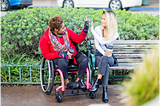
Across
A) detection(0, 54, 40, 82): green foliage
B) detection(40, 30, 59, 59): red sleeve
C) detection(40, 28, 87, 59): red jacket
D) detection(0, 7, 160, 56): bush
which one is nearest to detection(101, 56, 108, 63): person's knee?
detection(40, 28, 87, 59): red jacket

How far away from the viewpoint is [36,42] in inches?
202

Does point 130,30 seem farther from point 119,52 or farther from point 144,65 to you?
point 144,65

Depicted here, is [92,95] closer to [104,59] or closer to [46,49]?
[104,59]

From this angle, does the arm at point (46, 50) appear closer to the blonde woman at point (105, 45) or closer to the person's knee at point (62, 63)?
the person's knee at point (62, 63)

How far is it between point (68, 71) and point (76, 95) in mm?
515

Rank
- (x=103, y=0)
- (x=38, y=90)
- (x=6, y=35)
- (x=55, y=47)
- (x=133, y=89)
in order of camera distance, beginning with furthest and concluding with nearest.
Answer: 1. (x=103, y=0)
2. (x=6, y=35)
3. (x=38, y=90)
4. (x=55, y=47)
5. (x=133, y=89)

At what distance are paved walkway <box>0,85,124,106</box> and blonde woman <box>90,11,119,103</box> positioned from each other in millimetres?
218

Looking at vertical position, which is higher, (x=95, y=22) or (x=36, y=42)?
(x=95, y=22)

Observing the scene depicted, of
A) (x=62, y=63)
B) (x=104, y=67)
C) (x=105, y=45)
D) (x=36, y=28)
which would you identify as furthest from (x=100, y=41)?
(x=36, y=28)

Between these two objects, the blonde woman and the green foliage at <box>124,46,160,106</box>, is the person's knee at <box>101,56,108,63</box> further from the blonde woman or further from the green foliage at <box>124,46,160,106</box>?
the green foliage at <box>124,46,160,106</box>

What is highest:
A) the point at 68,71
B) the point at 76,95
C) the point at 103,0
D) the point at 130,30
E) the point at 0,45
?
the point at 103,0

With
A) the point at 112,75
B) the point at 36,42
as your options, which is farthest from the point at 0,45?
the point at 112,75

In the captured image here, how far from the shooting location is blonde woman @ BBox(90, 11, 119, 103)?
4.06m

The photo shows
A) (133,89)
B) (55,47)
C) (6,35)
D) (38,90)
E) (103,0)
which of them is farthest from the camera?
(103,0)
